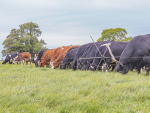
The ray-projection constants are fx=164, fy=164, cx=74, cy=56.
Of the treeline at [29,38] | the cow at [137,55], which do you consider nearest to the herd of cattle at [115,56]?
the cow at [137,55]

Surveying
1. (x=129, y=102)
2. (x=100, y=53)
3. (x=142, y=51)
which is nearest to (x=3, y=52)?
(x=100, y=53)

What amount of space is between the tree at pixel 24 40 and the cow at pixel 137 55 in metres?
33.3

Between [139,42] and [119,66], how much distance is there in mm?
1447

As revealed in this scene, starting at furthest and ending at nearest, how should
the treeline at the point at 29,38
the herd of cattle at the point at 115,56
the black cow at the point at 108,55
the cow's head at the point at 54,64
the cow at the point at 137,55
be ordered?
the treeline at the point at 29,38 → the cow's head at the point at 54,64 → the black cow at the point at 108,55 → the herd of cattle at the point at 115,56 → the cow at the point at 137,55

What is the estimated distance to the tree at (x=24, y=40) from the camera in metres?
40.6

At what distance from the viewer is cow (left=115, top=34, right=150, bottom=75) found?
24.1 ft

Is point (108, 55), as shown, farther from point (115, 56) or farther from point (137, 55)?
point (137, 55)

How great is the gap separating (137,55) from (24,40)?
1455 inches

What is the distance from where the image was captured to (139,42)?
25.1ft

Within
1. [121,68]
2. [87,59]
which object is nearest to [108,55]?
[87,59]

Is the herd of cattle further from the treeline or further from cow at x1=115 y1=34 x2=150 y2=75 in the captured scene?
the treeline

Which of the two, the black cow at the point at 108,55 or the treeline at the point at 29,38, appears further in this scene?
the treeline at the point at 29,38

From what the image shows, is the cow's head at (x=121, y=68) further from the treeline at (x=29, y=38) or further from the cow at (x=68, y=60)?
the treeline at (x=29, y=38)

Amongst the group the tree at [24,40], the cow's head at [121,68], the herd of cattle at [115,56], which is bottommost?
the cow's head at [121,68]
